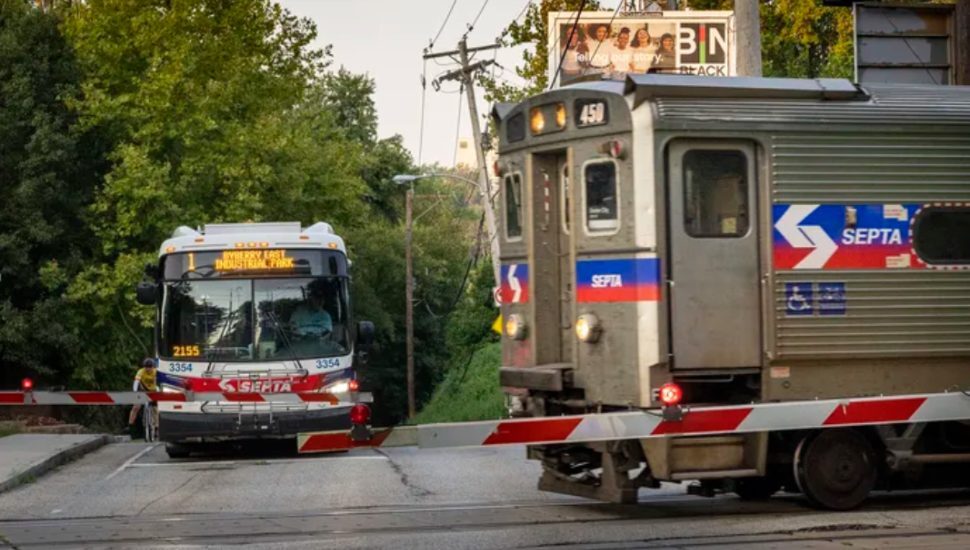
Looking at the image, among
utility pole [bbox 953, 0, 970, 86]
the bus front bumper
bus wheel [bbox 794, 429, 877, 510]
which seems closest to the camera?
bus wheel [bbox 794, 429, 877, 510]

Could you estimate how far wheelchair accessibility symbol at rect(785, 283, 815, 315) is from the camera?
12.6m

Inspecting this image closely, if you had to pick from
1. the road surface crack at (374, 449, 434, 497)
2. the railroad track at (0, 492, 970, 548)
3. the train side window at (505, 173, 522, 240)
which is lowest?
the road surface crack at (374, 449, 434, 497)

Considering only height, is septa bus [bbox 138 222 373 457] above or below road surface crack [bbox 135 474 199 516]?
above

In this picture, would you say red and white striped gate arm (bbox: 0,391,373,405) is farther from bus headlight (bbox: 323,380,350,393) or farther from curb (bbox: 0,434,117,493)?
curb (bbox: 0,434,117,493)

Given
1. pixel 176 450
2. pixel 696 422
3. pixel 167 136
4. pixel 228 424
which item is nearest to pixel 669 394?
pixel 696 422

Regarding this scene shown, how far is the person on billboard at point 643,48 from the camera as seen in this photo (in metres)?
35.4

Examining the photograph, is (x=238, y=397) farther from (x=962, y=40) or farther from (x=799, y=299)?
(x=799, y=299)

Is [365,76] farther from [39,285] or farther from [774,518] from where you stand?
[774,518]

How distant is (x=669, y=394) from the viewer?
40.0ft

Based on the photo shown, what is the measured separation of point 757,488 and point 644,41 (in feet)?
Answer: 75.0

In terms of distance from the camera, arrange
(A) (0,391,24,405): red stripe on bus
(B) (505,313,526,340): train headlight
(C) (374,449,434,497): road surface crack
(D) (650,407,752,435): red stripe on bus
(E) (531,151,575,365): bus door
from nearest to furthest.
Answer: (D) (650,407,752,435): red stripe on bus, (E) (531,151,575,365): bus door, (B) (505,313,526,340): train headlight, (C) (374,449,434,497): road surface crack, (A) (0,391,24,405): red stripe on bus

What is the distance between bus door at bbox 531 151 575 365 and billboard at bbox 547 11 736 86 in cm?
2069

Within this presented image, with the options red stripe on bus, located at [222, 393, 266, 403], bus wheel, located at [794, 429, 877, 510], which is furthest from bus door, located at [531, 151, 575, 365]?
red stripe on bus, located at [222, 393, 266, 403]

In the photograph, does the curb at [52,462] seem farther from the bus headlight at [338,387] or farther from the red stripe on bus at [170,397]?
the bus headlight at [338,387]
